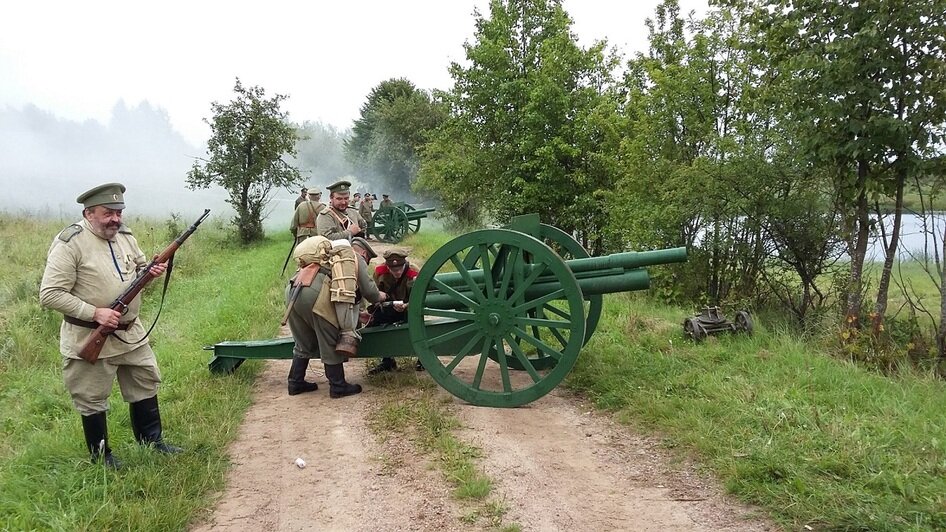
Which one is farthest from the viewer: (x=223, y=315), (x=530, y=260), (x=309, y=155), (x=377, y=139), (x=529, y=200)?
(x=309, y=155)

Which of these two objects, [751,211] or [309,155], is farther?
[309,155]

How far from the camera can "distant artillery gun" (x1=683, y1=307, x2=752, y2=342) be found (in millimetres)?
6127

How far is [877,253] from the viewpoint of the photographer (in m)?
7.07

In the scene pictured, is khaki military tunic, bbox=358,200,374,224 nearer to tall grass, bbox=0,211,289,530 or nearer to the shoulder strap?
tall grass, bbox=0,211,289,530

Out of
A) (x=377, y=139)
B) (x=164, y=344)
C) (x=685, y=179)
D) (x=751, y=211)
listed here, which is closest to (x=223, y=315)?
(x=164, y=344)

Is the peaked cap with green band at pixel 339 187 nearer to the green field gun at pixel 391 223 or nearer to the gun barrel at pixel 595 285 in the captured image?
the gun barrel at pixel 595 285

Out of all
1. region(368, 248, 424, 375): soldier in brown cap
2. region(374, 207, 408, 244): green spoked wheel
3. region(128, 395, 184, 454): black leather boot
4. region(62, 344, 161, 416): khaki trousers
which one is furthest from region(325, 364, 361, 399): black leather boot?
region(374, 207, 408, 244): green spoked wheel

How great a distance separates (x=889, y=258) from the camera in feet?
21.6

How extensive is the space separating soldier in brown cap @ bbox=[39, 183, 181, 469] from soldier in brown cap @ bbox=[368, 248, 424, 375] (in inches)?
83.6

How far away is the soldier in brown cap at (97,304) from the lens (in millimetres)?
3500

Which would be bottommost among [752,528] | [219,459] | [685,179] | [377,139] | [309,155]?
[752,528]

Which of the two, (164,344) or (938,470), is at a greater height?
(164,344)

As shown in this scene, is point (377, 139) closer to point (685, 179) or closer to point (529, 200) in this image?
point (529, 200)

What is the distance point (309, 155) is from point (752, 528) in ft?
240
